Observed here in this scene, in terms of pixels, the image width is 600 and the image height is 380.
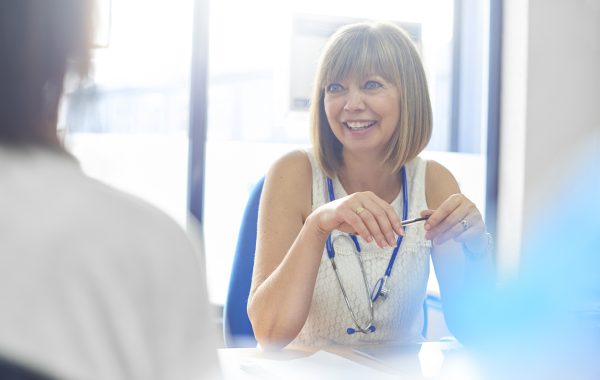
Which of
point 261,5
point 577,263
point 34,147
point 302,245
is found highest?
point 261,5

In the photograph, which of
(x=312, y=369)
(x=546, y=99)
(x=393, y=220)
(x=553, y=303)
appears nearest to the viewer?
(x=312, y=369)

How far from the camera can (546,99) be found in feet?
10.0

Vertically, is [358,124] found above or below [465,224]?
above

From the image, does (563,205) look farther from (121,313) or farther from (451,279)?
(121,313)

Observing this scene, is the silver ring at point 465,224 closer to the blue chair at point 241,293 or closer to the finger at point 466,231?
the finger at point 466,231

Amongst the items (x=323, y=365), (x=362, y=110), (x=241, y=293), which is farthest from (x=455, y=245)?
(x=323, y=365)

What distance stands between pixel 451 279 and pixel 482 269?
9 cm

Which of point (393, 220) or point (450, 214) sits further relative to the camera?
point (450, 214)

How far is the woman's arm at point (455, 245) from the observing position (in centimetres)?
140

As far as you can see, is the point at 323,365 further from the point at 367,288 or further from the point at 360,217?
the point at 367,288

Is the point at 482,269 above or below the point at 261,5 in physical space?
below

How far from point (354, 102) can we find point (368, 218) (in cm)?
45

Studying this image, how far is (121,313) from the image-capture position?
356 millimetres

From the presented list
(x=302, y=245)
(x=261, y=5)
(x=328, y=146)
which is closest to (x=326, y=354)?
(x=302, y=245)
